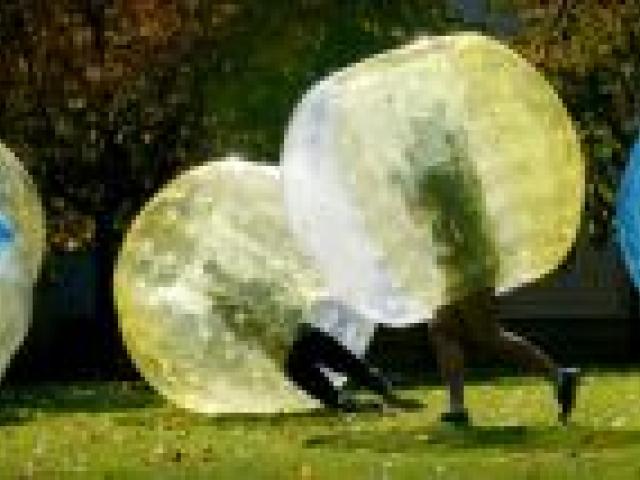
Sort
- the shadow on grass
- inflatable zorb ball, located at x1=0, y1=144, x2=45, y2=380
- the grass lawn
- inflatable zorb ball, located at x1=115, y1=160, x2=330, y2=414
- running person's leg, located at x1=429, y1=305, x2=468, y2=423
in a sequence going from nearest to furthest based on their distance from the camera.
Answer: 1. the grass lawn
2. the shadow on grass
3. inflatable zorb ball, located at x1=0, y1=144, x2=45, y2=380
4. running person's leg, located at x1=429, y1=305, x2=468, y2=423
5. inflatable zorb ball, located at x1=115, y1=160, x2=330, y2=414

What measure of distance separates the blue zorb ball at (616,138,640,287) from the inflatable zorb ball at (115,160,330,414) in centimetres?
307

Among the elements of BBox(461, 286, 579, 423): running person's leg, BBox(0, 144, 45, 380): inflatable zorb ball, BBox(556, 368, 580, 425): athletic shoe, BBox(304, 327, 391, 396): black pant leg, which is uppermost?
BBox(0, 144, 45, 380): inflatable zorb ball

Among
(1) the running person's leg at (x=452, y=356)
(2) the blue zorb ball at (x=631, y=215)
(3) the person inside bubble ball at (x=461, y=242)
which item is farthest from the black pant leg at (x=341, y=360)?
(2) the blue zorb ball at (x=631, y=215)

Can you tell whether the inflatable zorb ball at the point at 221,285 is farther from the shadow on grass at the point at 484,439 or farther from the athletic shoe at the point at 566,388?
the athletic shoe at the point at 566,388

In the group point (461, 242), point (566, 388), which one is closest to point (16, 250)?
point (461, 242)

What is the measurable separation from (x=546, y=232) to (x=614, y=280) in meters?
22.5

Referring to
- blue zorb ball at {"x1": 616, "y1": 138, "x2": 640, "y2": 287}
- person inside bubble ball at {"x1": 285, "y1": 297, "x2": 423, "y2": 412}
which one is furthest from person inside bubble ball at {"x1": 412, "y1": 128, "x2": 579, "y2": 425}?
person inside bubble ball at {"x1": 285, "y1": 297, "x2": 423, "y2": 412}

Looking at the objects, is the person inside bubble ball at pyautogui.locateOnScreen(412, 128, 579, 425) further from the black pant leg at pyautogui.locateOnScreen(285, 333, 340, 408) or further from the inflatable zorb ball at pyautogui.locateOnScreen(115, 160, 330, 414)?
the black pant leg at pyautogui.locateOnScreen(285, 333, 340, 408)

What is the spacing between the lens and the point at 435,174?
15.2 m

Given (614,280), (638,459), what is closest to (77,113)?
(614,280)

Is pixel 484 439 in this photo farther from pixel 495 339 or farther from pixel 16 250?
pixel 16 250

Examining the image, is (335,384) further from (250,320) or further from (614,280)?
(614,280)

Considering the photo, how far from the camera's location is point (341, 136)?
1550 centimetres

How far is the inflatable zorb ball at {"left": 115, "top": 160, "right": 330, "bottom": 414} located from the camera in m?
18.3
